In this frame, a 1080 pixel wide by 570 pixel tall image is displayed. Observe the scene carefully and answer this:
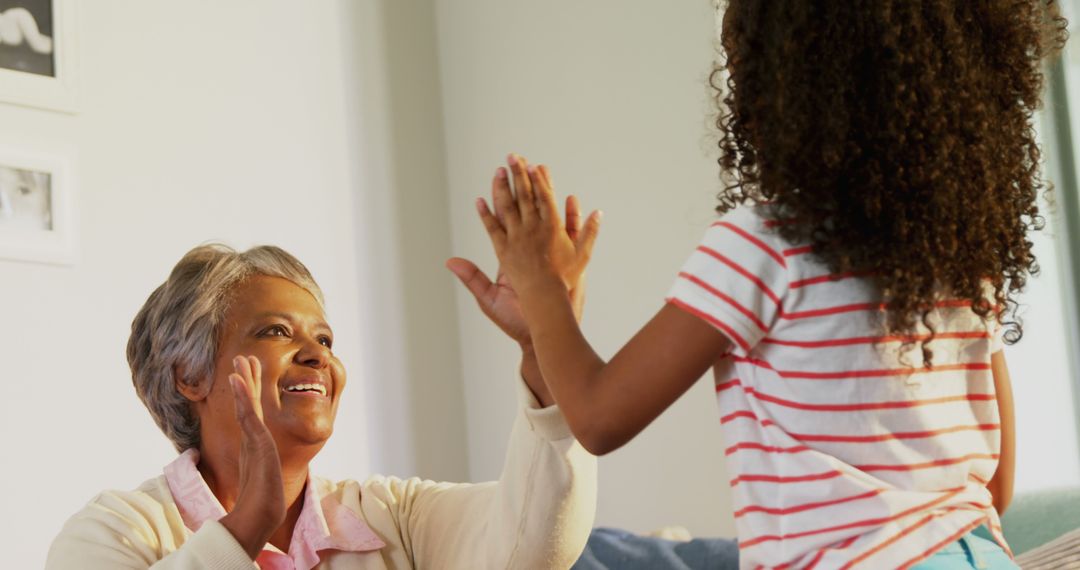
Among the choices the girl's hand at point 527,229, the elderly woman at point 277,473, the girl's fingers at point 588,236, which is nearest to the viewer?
the girl's hand at point 527,229

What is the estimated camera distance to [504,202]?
1.50m

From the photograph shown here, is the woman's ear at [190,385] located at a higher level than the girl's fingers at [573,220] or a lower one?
lower

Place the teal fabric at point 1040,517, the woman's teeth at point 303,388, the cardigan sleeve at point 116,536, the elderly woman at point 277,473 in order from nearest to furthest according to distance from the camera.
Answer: the elderly woman at point 277,473 → the cardigan sleeve at point 116,536 → the woman's teeth at point 303,388 → the teal fabric at point 1040,517

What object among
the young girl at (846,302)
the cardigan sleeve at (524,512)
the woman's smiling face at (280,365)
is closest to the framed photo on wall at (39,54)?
the woman's smiling face at (280,365)

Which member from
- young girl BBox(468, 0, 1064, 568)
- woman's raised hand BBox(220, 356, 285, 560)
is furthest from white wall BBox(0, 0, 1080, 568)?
young girl BBox(468, 0, 1064, 568)

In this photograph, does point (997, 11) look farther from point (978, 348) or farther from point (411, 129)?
point (411, 129)

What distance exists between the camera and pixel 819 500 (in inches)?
48.9

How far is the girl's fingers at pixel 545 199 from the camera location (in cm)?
151

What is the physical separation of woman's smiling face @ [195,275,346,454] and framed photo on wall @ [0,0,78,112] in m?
1.20

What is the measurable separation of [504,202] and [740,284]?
34 cm

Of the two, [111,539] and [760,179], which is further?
[111,539]

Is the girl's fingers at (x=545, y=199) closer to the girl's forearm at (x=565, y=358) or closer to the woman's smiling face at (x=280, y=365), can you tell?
the girl's forearm at (x=565, y=358)

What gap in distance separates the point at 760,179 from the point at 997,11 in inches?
12.0

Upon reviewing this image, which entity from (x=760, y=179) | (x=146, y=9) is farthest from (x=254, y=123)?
(x=760, y=179)
